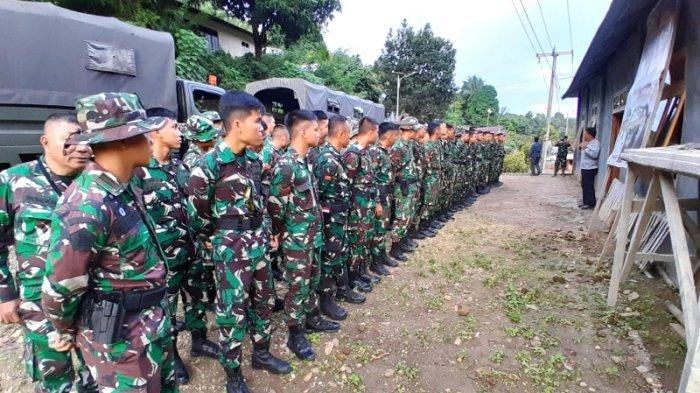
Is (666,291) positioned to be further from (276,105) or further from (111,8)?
(111,8)

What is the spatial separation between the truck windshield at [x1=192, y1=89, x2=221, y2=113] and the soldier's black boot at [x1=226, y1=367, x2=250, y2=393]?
16.2 ft

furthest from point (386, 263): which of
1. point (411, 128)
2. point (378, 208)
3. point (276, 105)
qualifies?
point (276, 105)

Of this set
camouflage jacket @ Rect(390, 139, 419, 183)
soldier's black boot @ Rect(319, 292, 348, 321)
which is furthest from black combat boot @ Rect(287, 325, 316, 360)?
camouflage jacket @ Rect(390, 139, 419, 183)

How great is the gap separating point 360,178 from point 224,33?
1811 cm

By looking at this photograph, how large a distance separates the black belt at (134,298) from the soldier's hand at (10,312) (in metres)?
0.74

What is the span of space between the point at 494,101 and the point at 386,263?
162 feet

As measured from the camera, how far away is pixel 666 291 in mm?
3842

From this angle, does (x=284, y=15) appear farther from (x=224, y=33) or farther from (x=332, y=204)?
(x=332, y=204)

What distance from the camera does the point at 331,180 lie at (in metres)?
3.43

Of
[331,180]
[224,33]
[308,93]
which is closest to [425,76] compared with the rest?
[224,33]

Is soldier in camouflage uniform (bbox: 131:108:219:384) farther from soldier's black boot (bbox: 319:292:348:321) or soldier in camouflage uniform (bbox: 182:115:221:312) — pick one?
soldier's black boot (bbox: 319:292:348:321)

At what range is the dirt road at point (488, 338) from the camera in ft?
8.70

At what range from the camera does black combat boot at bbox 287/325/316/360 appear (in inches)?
115

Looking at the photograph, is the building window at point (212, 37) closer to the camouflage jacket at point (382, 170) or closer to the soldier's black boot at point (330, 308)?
the camouflage jacket at point (382, 170)
